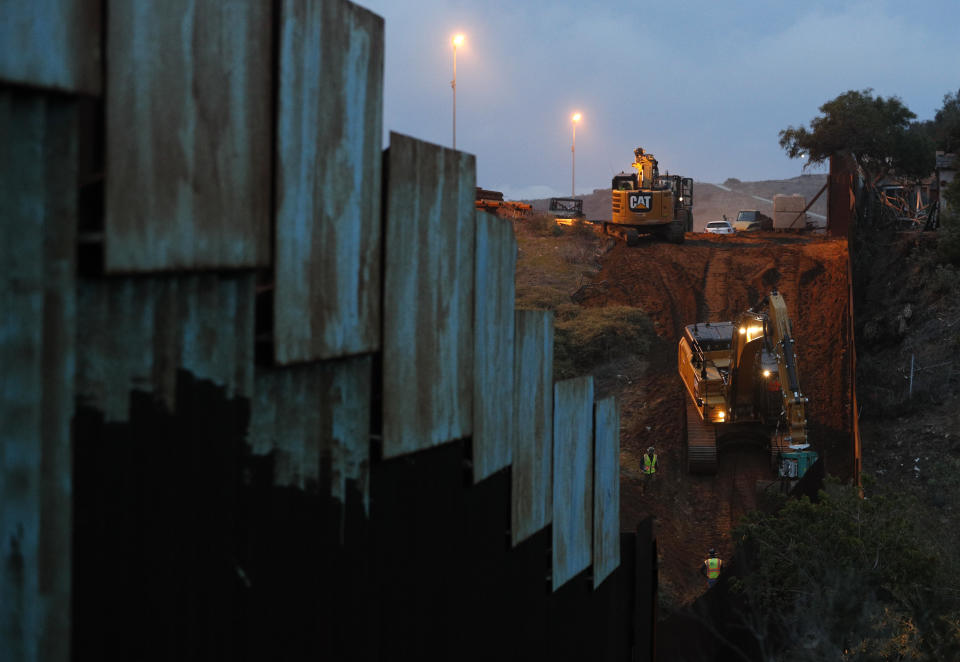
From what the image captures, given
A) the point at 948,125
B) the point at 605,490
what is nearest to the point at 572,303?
the point at 605,490

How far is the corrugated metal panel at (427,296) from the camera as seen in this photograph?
4004 millimetres

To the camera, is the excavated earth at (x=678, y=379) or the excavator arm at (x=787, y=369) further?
the excavated earth at (x=678, y=379)

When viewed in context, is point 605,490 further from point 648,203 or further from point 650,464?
point 648,203

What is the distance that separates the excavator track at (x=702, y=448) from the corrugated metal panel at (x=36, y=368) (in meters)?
19.0

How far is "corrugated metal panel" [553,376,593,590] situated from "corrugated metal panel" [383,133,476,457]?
1.57 metres

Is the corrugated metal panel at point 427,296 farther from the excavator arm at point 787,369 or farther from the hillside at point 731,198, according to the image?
the hillside at point 731,198

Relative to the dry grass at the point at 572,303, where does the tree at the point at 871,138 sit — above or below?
above

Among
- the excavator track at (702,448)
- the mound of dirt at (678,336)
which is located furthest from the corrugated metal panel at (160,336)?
the excavator track at (702,448)

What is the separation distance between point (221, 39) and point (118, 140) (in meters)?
0.60

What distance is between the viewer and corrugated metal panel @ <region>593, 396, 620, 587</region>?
22.5 ft

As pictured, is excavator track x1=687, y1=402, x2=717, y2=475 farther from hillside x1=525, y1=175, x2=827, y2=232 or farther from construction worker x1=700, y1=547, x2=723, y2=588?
hillside x1=525, y1=175, x2=827, y2=232

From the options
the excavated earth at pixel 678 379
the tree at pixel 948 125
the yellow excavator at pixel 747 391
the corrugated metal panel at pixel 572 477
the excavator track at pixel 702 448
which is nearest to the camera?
the corrugated metal panel at pixel 572 477

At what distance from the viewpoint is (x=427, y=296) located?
14.1ft

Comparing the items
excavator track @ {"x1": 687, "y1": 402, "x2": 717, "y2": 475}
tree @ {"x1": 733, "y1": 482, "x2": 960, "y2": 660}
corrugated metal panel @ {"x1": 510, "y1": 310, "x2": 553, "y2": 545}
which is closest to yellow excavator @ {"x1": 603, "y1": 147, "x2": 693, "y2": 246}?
excavator track @ {"x1": 687, "y1": 402, "x2": 717, "y2": 475}
